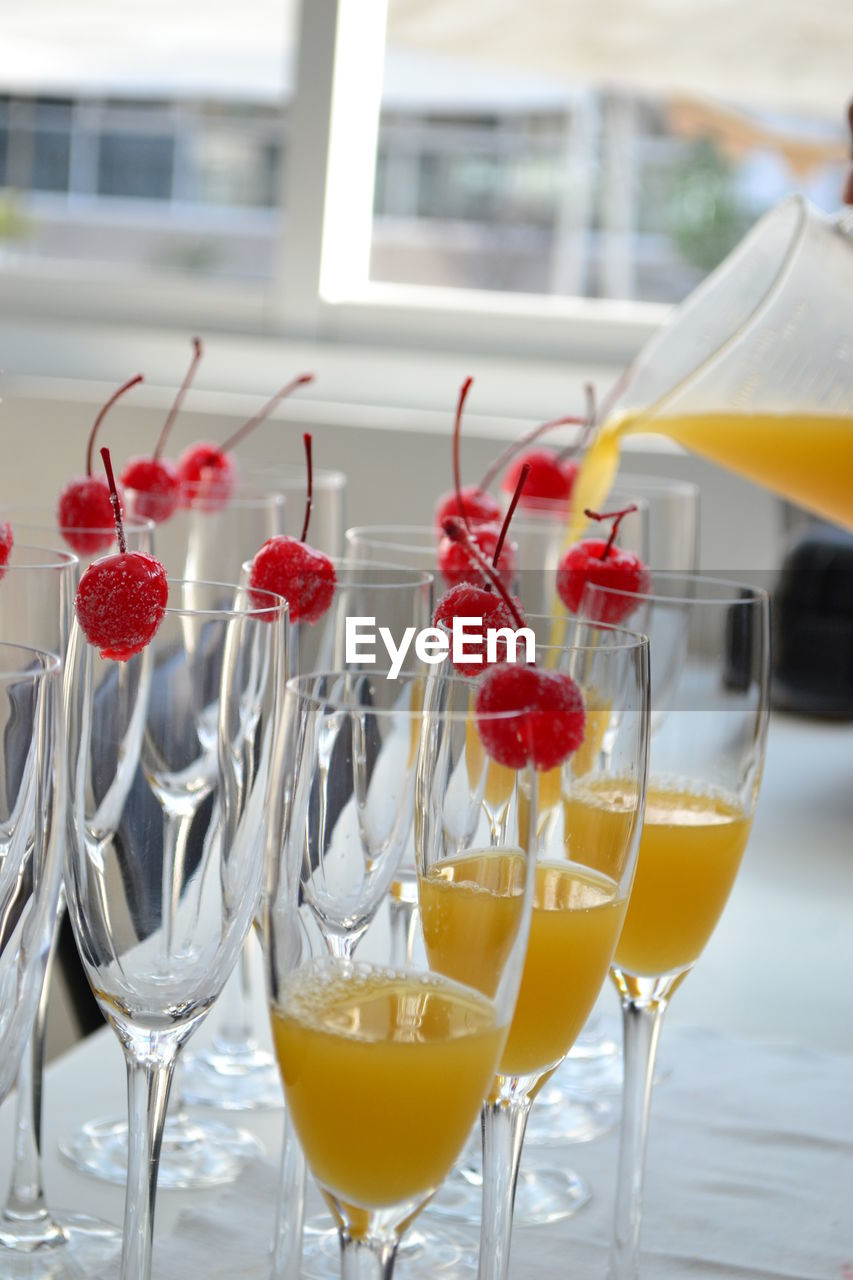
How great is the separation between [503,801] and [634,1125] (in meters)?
0.23

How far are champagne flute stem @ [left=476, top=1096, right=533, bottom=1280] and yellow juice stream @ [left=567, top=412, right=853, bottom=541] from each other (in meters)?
0.45

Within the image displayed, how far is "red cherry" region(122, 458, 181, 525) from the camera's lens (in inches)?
33.5

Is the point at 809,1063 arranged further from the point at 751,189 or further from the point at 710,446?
the point at 751,189

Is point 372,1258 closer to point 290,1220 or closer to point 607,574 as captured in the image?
point 290,1220

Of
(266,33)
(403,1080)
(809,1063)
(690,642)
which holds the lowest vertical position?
(809,1063)

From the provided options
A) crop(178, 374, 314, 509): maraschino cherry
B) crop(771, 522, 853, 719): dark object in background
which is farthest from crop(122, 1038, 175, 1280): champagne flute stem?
crop(771, 522, 853, 719): dark object in background

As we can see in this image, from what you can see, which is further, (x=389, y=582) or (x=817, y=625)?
(x=817, y=625)

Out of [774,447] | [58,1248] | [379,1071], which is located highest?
[774,447]

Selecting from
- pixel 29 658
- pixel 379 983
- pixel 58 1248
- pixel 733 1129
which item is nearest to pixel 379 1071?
pixel 379 983

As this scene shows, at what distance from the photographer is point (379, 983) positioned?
46cm

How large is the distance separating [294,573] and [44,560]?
11 cm

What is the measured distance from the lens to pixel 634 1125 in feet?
2.06

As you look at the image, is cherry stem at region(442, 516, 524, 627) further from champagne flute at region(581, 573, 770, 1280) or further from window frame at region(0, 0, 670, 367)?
window frame at region(0, 0, 670, 367)

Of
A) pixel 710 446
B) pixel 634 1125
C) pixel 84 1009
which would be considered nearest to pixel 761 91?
pixel 710 446
